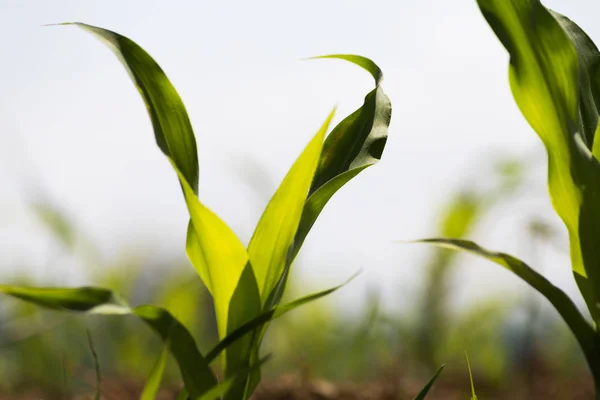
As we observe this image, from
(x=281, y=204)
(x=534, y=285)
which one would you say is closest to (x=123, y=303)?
(x=281, y=204)

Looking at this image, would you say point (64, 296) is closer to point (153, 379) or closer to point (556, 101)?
point (153, 379)

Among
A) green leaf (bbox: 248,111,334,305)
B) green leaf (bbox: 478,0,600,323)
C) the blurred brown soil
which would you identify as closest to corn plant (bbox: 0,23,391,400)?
green leaf (bbox: 248,111,334,305)

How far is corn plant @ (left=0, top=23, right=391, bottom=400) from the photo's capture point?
62 cm

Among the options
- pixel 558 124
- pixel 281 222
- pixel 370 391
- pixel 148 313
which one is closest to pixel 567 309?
pixel 558 124

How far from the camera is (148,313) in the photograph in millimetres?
590

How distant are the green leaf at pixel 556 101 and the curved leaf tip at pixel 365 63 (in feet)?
0.40

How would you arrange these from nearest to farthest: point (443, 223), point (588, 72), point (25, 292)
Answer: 1. point (25, 292)
2. point (588, 72)
3. point (443, 223)

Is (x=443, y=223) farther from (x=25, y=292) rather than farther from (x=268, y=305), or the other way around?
(x=25, y=292)

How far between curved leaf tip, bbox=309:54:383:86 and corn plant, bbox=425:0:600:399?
4.8 inches

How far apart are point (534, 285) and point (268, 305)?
0.28 meters

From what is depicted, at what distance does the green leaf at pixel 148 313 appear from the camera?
1.73 ft

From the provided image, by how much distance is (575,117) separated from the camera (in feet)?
2.34

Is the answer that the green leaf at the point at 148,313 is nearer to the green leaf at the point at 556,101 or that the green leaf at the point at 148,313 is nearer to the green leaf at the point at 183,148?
the green leaf at the point at 183,148

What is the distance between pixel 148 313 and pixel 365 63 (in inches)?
13.6
